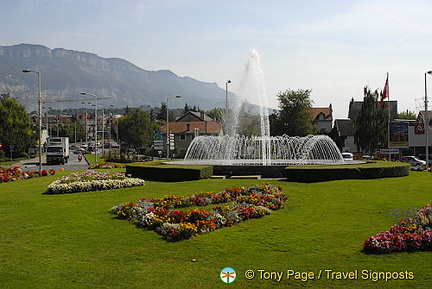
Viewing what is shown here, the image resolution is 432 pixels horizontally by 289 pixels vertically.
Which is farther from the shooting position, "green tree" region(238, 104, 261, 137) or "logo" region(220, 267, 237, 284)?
"green tree" region(238, 104, 261, 137)

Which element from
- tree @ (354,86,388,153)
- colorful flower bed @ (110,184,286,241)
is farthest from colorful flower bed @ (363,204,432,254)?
tree @ (354,86,388,153)

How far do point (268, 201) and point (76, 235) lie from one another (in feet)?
23.0

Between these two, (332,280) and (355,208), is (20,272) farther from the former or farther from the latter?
(355,208)

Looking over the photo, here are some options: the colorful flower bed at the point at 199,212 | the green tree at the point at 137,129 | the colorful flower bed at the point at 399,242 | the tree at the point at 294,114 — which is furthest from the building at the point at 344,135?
the colorful flower bed at the point at 399,242

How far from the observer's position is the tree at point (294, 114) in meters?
65.1

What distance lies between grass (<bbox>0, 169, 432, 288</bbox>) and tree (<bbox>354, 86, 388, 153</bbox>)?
42963 millimetres

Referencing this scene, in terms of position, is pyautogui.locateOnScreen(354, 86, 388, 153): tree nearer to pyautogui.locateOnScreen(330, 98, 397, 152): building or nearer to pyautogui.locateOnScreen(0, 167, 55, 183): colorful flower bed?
pyautogui.locateOnScreen(330, 98, 397, 152): building

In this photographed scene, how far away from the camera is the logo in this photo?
353 inches

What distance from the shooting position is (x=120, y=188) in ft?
77.1

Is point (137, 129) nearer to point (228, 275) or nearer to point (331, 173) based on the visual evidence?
point (331, 173)

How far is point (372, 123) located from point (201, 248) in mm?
53082

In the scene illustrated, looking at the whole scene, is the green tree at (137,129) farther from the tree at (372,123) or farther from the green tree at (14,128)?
the tree at (372,123)

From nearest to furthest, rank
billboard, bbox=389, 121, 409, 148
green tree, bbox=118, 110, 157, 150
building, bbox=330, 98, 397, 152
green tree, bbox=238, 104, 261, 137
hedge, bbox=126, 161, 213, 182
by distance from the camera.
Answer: hedge, bbox=126, 161, 213, 182 → billboard, bbox=389, 121, 409, 148 → green tree, bbox=238, 104, 261, 137 → green tree, bbox=118, 110, 157, 150 → building, bbox=330, 98, 397, 152

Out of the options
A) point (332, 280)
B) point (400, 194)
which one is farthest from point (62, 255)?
point (400, 194)
